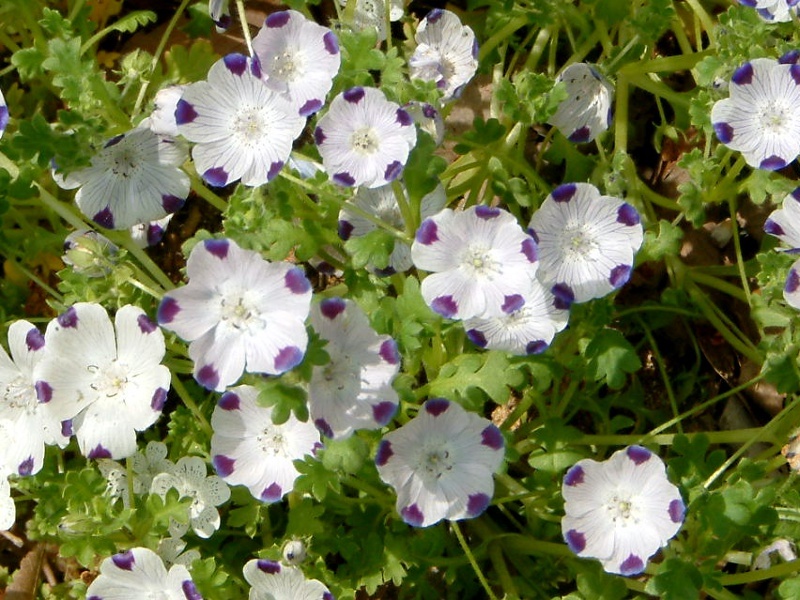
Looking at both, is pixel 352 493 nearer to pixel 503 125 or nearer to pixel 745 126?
pixel 503 125

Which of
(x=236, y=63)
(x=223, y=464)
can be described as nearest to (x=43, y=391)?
(x=223, y=464)

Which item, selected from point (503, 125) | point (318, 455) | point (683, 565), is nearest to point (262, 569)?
point (318, 455)

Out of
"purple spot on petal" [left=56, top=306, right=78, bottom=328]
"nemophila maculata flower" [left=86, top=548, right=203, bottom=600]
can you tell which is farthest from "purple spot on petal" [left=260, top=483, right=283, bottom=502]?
"purple spot on petal" [left=56, top=306, right=78, bottom=328]

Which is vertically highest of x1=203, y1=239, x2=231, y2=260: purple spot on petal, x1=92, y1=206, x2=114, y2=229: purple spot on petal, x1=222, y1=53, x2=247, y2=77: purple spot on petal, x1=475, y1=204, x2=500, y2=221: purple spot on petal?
x1=222, y1=53, x2=247, y2=77: purple spot on petal

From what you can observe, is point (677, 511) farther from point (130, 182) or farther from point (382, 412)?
point (130, 182)

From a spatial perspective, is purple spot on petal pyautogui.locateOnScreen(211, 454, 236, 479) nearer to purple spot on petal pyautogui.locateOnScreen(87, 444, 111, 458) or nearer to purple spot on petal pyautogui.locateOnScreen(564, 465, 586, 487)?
purple spot on petal pyautogui.locateOnScreen(87, 444, 111, 458)

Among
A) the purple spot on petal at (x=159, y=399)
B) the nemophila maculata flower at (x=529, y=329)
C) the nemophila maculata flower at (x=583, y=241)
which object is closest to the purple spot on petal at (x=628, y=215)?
the nemophila maculata flower at (x=583, y=241)

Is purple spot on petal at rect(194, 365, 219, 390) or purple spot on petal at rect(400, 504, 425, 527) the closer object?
purple spot on petal at rect(194, 365, 219, 390)
